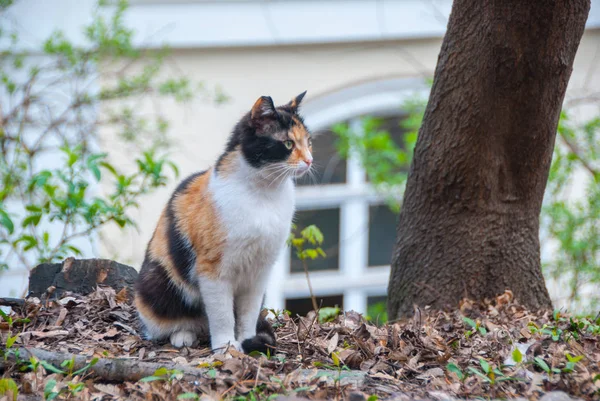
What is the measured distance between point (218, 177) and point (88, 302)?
1199 mm

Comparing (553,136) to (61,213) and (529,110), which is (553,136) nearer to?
(529,110)

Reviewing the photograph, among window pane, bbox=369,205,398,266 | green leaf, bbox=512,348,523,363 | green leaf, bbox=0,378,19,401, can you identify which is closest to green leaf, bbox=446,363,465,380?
green leaf, bbox=512,348,523,363

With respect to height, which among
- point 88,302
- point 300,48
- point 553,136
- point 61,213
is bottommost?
point 88,302

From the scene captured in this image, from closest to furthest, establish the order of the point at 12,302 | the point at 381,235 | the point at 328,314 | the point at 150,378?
the point at 150,378, the point at 12,302, the point at 328,314, the point at 381,235

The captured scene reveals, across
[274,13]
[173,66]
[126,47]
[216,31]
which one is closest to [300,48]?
[274,13]

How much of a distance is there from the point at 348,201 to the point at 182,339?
4718 mm

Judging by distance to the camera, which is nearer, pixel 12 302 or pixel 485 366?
pixel 485 366

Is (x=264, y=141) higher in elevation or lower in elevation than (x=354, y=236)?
higher

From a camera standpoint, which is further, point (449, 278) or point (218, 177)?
point (449, 278)

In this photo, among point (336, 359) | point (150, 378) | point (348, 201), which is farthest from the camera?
point (348, 201)

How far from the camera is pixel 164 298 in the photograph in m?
3.32

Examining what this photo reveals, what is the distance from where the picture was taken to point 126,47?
634 centimetres

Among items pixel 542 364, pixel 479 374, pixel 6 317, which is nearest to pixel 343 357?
pixel 479 374

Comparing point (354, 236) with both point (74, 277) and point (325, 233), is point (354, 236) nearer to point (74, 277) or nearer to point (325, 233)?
point (325, 233)
